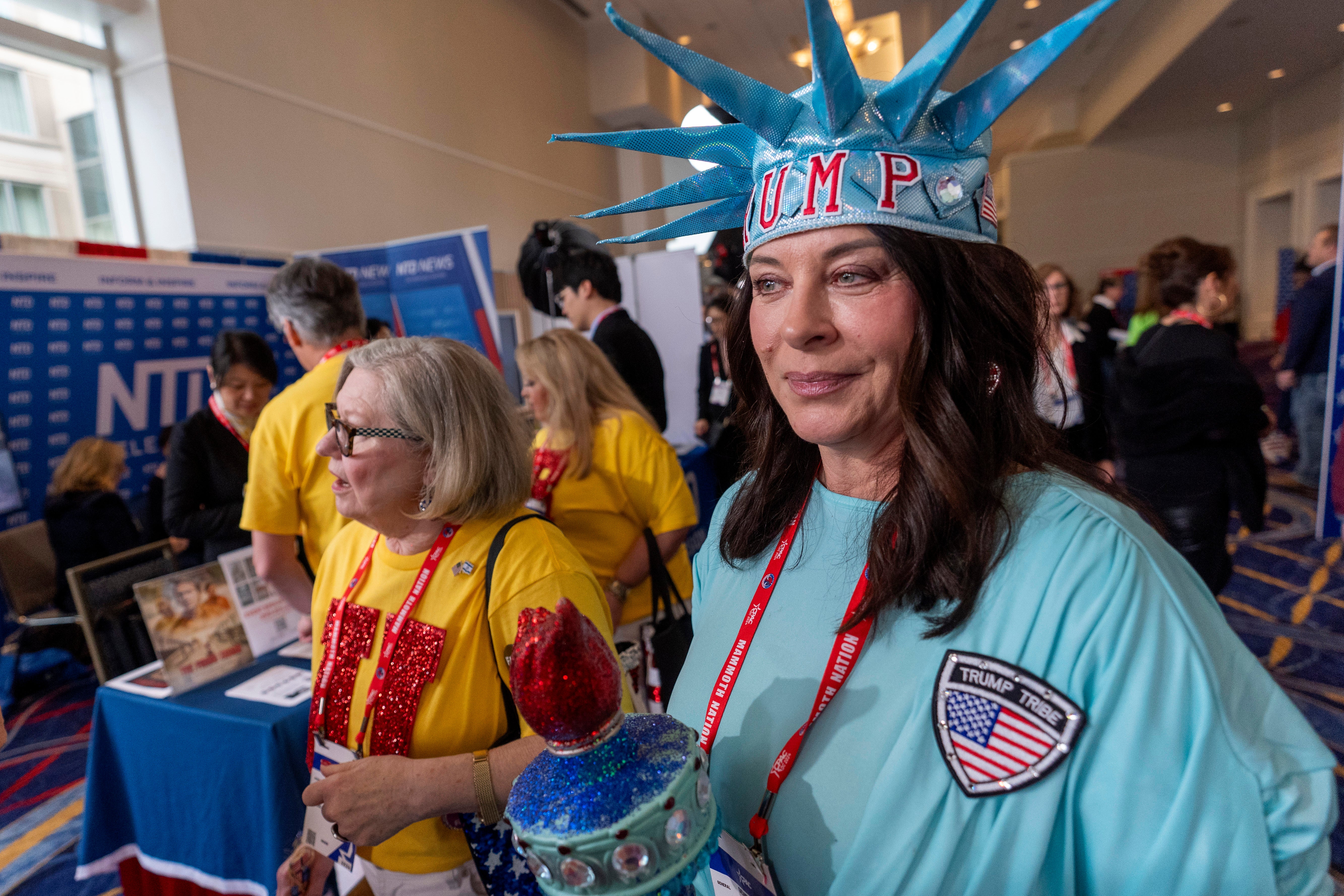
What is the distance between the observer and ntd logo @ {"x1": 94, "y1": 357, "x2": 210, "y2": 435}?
4395mm

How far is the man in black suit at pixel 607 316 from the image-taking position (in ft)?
10.7

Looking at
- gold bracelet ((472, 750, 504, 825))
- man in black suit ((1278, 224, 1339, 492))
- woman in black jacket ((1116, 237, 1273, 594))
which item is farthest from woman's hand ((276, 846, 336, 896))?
man in black suit ((1278, 224, 1339, 492))

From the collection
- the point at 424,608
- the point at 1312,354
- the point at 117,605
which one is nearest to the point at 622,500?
the point at 424,608

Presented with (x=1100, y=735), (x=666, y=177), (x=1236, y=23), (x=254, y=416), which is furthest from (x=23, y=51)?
(x=1236, y=23)

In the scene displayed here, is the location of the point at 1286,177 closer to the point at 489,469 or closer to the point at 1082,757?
the point at 489,469

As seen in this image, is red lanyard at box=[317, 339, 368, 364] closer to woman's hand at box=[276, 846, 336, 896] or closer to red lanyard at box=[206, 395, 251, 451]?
red lanyard at box=[206, 395, 251, 451]

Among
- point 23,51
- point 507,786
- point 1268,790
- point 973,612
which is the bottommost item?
point 507,786

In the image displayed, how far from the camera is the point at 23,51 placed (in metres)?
4.63

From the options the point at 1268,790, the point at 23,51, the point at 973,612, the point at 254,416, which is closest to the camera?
the point at 1268,790

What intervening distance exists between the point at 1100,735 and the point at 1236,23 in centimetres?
944

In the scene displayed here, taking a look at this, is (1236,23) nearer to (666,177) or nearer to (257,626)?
(666,177)

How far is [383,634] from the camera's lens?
4.53 ft

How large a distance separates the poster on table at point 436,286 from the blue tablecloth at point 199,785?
9.42ft

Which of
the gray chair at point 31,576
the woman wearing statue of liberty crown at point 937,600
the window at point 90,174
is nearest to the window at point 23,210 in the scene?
the window at point 90,174
